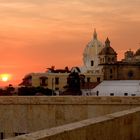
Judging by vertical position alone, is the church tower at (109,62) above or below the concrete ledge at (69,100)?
above

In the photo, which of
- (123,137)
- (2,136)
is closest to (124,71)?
(2,136)

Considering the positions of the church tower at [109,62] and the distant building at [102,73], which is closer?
the distant building at [102,73]

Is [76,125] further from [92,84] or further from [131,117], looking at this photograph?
[92,84]

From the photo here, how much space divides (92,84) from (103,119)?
91.1 metres

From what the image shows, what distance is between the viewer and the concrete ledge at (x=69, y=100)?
13621 mm

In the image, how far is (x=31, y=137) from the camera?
5039 millimetres

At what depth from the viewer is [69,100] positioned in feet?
45.7

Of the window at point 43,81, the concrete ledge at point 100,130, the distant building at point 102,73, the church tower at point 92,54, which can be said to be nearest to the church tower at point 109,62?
the distant building at point 102,73

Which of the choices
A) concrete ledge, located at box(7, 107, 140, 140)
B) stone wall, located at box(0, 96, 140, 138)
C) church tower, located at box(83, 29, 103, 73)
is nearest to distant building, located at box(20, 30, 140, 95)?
church tower, located at box(83, 29, 103, 73)

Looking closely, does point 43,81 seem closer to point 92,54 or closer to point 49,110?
point 92,54

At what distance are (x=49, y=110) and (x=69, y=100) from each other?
587 millimetres

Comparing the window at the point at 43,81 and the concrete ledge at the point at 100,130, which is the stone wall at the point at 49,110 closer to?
the concrete ledge at the point at 100,130

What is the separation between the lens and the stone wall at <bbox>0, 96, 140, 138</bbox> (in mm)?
13719

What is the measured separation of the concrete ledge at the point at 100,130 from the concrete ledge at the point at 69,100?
5002mm
